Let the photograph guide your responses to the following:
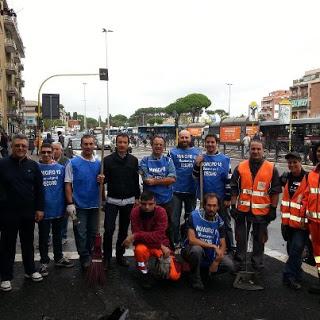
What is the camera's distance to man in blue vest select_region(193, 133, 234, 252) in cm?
615

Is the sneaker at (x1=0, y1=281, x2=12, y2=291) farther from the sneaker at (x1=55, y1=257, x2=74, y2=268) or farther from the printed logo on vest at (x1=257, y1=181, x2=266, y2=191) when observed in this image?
the printed logo on vest at (x1=257, y1=181, x2=266, y2=191)

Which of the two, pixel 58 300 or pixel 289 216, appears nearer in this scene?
pixel 58 300

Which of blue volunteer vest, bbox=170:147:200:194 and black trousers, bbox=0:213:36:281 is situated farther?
blue volunteer vest, bbox=170:147:200:194

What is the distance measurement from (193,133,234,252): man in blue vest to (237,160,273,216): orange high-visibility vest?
0.50 meters

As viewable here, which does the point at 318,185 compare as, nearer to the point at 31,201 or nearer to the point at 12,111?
the point at 31,201

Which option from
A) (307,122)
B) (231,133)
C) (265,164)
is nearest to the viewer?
(265,164)

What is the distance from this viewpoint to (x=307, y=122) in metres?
31.2

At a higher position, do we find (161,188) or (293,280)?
(161,188)

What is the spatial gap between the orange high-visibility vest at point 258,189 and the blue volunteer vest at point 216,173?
55 cm

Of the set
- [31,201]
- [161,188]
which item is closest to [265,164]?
[161,188]

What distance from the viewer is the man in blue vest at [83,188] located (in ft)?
18.8

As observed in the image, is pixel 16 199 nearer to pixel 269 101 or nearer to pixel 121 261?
pixel 121 261

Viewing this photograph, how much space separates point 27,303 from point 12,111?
2454 inches

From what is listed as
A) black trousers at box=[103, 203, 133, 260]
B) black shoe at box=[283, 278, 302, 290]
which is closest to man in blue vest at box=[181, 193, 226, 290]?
black shoe at box=[283, 278, 302, 290]
